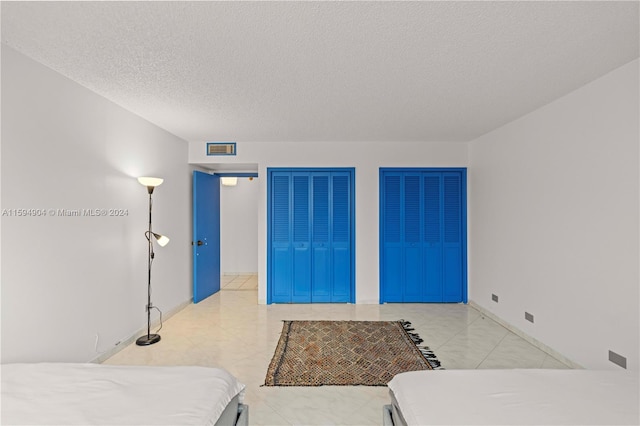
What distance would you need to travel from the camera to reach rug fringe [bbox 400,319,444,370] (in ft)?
9.86

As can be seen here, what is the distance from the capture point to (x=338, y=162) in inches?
197

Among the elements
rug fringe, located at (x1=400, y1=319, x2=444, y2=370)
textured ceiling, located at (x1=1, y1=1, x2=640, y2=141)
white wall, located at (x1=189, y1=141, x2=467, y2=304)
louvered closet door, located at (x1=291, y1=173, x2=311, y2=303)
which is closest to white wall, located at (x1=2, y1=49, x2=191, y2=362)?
textured ceiling, located at (x1=1, y1=1, x2=640, y2=141)

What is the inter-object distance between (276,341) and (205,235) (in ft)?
7.88

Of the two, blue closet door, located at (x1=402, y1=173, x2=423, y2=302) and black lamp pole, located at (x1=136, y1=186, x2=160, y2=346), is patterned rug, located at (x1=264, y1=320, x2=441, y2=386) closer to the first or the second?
blue closet door, located at (x1=402, y1=173, x2=423, y2=302)

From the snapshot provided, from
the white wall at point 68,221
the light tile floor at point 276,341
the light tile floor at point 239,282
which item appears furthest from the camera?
the light tile floor at point 239,282

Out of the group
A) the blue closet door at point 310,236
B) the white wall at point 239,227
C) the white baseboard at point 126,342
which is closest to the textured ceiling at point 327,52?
the blue closet door at point 310,236

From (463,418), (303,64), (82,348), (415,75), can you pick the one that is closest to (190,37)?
(303,64)

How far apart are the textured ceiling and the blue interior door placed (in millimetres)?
1754

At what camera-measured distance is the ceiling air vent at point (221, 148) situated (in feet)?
16.3

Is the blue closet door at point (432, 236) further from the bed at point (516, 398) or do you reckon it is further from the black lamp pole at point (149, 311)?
the black lamp pole at point (149, 311)

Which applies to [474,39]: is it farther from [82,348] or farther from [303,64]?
[82,348]

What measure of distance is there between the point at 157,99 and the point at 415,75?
2.35 metres

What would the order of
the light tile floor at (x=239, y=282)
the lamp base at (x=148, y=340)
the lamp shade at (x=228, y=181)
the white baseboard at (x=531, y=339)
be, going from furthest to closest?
the lamp shade at (x=228, y=181) → the light tile floor at (x=239, y=282) → the lamp base at (x=148, y=340) → the white baseboard at (x=531, y=339)

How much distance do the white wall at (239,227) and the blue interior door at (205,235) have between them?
4.46 ft
